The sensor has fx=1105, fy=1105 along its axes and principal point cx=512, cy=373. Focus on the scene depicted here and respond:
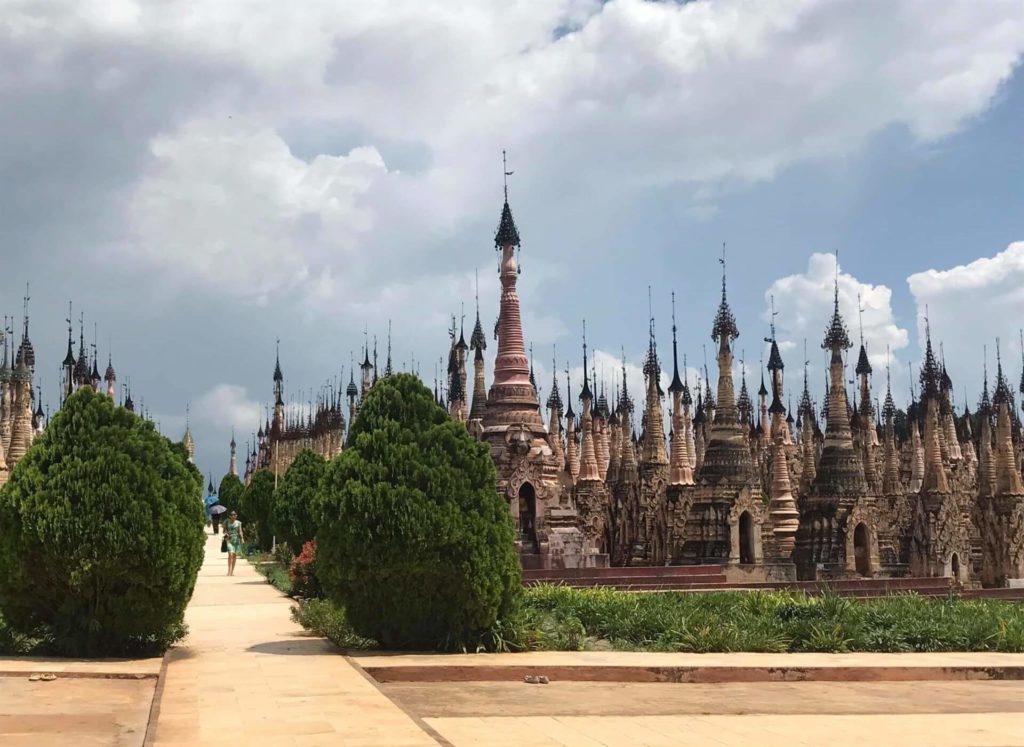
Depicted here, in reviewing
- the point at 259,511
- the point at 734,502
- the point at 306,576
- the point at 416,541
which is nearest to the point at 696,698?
the point at 416,541

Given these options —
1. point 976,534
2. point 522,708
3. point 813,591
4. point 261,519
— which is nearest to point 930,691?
point 522,708

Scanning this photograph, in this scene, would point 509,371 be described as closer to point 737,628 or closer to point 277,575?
point 277,575

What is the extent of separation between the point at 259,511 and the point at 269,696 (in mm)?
44640

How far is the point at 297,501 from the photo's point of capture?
33.3 m

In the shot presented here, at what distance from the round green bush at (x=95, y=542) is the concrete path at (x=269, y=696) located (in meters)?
0.96

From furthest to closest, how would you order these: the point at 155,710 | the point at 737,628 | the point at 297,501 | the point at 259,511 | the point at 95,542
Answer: the point at 259,511 → the point at 297,501 → the point at 737,628 → the point at 95,542 → the point at 155,710

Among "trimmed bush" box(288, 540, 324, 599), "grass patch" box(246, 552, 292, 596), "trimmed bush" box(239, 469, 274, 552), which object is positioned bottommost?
"grass patch" box(246, 552, 292, 596)

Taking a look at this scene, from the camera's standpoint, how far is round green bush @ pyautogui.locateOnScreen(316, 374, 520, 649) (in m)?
14.5

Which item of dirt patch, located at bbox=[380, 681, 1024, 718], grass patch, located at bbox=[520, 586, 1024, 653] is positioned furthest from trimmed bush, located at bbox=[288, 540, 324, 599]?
dirt patch, located at bbox=[380, 681, 1024, 718]

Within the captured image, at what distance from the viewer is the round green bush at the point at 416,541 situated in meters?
14.5

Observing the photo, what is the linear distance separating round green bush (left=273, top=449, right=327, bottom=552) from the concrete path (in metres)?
13.1

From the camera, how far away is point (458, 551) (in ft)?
47.8

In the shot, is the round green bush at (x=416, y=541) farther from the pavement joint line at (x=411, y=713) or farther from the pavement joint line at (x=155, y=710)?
the pavement joint line at (x=155, y=710)

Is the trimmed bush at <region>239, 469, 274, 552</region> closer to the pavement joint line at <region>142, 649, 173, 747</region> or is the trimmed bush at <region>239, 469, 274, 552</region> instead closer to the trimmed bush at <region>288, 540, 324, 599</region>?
the trimmed bush at <region>288, 540, 324, 599</region>
